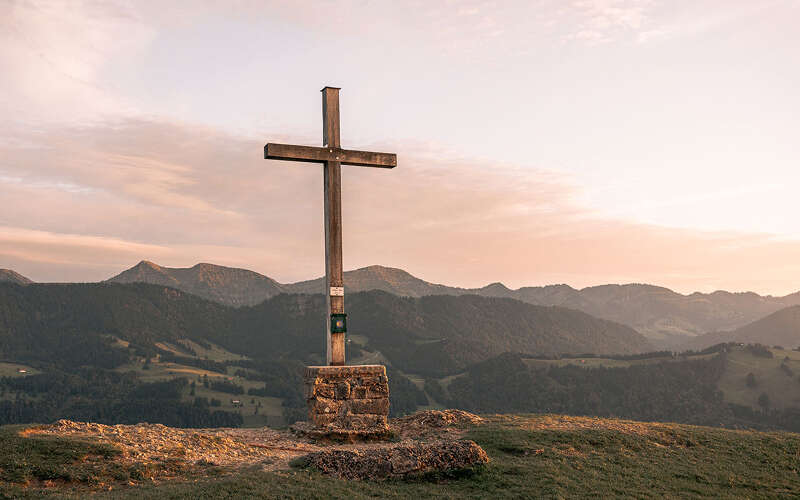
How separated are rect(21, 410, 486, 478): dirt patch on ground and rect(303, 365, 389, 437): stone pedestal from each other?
1.73 ft

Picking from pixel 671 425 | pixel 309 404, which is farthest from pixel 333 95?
pixel 671 425

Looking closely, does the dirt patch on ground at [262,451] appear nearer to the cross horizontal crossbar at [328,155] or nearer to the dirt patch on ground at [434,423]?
the dirt patch on ground at [434,423]

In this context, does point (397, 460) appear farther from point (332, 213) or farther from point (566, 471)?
point (332, 213)

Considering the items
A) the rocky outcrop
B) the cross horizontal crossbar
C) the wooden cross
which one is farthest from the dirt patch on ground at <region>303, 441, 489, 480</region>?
the cross horizontal crossbar

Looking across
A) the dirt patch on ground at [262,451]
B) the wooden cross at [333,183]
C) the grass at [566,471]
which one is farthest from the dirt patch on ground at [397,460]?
the wooden cross at [333,183]

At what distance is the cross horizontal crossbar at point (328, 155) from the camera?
787 inches

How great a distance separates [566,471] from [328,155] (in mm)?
12594

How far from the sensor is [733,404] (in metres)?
171

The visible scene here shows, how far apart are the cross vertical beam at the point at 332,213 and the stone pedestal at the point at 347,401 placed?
4.26ft

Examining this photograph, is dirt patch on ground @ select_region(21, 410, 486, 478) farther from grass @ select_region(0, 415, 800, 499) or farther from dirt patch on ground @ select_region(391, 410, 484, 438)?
dirt patch on ground @ select_region(391, 410, 484, 438)

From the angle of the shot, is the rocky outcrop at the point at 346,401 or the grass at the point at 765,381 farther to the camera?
the grass at the point at 765,381

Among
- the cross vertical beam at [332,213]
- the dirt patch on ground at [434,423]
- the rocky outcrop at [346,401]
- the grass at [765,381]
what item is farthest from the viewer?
the grass at [765,381]

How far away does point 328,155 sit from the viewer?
20.9m

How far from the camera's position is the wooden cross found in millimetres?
20188
